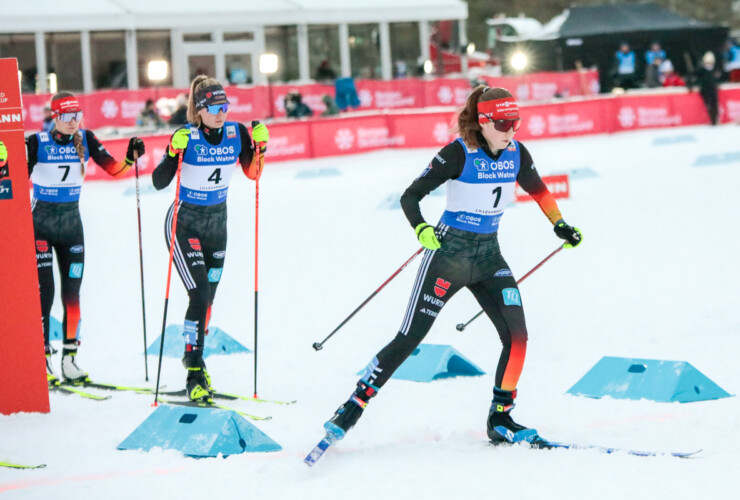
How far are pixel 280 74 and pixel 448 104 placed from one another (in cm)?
659

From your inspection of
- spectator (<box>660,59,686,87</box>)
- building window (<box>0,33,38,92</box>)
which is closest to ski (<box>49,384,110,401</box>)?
building window (<box>0,33,38,92</box>)

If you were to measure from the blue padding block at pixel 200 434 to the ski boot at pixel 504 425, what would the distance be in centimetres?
119

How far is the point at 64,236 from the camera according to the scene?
25.3 ft

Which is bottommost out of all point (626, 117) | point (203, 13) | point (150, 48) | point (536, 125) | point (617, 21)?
point (536, 125)

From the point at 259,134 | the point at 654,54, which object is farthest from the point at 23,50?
the point at 259,134

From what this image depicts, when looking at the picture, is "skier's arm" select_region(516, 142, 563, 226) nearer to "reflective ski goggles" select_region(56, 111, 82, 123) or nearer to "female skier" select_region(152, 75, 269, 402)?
"female skier" select_region(152, 75, 269, 402)

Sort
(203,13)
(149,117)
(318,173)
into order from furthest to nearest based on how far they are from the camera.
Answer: (203,13) < (149,117) < (318,173)

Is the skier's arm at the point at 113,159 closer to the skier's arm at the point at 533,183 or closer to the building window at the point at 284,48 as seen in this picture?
the skier's arm at the point at 533,183

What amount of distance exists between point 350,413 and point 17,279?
2656mm

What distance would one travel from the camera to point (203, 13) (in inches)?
1324

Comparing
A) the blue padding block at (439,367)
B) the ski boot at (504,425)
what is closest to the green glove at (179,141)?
the blue padding block at (439,367)

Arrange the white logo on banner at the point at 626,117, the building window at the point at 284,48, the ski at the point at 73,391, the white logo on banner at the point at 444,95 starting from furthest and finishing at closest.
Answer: the building window at the point at 284,48 → the white logo on banner at the point at 444,95 → the white logo on banner at the point at 626,117 → the ski at the point at 73,391

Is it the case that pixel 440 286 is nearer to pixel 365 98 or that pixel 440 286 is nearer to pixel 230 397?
pixel 230 397

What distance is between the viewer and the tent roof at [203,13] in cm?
3180
